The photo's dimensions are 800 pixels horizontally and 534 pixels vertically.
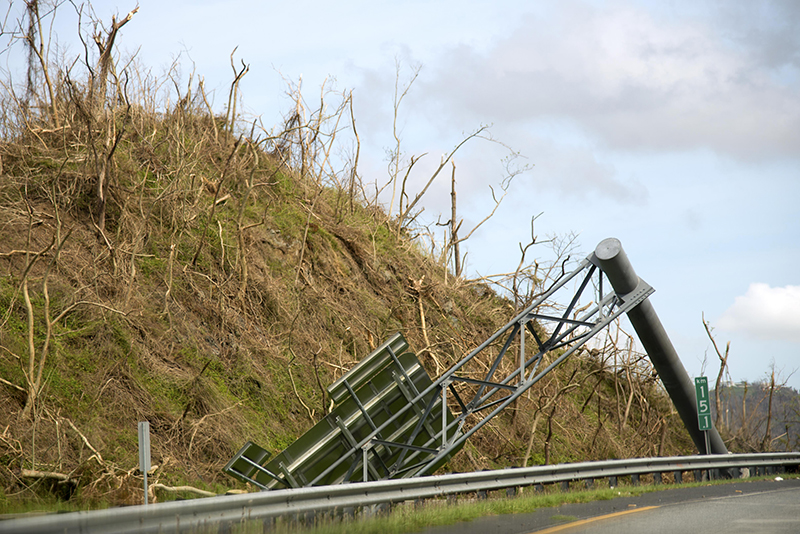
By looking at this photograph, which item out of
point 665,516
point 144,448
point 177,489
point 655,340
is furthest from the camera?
point 655,340

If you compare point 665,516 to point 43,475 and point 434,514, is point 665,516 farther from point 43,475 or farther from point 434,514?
point 43,475

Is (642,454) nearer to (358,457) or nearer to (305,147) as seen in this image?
(358,457)

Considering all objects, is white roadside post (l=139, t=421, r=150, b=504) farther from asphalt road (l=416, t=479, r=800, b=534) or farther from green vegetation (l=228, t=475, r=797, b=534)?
asphalt road (l=416, t=479, r=800, b=534)

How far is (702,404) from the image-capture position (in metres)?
17.0

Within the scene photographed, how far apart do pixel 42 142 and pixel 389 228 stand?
47.6 feet

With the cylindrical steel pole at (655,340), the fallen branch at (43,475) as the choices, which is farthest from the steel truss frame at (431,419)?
the fallen branch at (43,475)

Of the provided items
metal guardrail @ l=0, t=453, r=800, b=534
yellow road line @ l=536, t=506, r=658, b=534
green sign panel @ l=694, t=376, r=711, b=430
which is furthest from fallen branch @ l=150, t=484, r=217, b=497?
green sign panel @ l=694, t=376, r=711, b=430

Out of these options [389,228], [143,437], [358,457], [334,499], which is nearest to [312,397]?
[358,457]

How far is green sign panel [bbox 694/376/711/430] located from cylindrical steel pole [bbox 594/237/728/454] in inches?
6.5

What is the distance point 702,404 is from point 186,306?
552 inches

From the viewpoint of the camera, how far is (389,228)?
1195 inches

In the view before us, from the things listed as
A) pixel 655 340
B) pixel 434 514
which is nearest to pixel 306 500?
pixel 434 514

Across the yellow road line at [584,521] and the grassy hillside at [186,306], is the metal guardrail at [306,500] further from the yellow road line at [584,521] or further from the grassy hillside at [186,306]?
the grassy hillside at [186,306]

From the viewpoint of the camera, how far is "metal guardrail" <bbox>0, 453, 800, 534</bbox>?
5.51 meters
